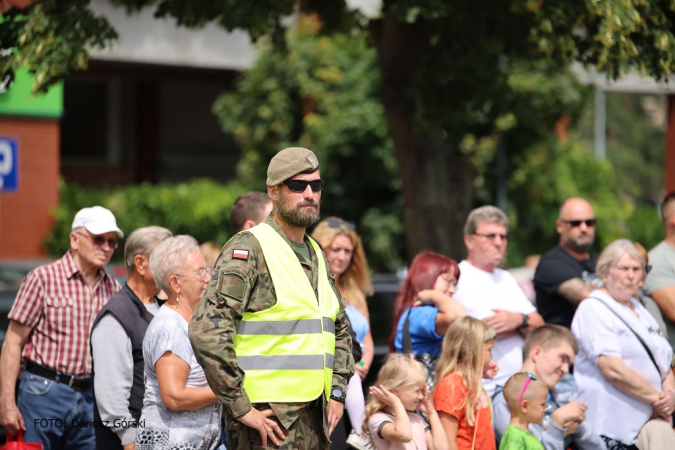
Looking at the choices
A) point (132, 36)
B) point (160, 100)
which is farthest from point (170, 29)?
point (160, 100)

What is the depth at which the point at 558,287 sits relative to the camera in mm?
6426

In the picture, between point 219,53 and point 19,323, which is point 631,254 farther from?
point 219,53

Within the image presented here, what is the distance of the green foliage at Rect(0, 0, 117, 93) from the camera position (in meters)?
6.47

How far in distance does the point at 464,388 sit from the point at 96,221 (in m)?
2.32

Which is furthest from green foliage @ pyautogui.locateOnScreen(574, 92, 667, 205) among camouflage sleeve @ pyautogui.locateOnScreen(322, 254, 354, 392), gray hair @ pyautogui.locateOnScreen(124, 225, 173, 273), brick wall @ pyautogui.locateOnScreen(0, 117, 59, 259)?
camouflage sleeve @ pyautogui.locateOnScreen(322, 254, 354, 392)

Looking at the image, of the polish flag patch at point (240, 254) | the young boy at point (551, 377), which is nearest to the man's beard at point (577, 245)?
the young boy at point (551, 377)

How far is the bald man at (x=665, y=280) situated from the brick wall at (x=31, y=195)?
1151 centimetres

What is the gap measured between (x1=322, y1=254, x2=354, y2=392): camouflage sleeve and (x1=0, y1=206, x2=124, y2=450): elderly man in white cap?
1822mm

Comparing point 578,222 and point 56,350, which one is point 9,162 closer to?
point 56,350

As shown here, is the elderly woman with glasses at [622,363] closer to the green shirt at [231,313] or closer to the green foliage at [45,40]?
the green shirt at [231,313]

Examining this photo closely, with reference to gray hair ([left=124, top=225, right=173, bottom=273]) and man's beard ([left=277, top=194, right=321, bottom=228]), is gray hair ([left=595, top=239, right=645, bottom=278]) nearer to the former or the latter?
man's beard ([left=277, top=194, right=321, bottom=228])

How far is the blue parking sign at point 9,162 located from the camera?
30.2 ft

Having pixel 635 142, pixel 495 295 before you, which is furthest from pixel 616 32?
pixel 635 142

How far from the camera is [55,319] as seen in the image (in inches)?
209
